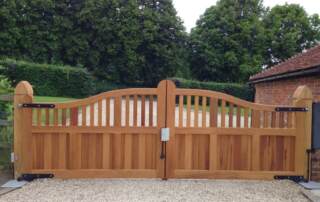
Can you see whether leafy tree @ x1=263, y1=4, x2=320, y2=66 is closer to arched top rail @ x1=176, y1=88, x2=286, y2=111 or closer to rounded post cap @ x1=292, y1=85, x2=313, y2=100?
rounded post cap @ x1=292, y1=85, x2=313, y2=100

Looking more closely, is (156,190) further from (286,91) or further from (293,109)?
(286,91)

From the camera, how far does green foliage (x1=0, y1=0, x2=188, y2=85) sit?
29047mm

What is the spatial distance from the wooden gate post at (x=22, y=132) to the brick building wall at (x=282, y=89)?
5240mm

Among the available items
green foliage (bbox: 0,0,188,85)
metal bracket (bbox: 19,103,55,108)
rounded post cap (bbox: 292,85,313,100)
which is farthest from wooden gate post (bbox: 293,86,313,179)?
green foliage (bbox: 0,0,188,85)

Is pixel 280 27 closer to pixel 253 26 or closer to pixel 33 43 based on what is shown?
pixel 253 26

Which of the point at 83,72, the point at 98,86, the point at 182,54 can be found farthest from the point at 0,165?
the point at 182,54

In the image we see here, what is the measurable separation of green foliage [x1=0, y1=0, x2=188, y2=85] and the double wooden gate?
2543cm

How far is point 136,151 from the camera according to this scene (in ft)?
16.3

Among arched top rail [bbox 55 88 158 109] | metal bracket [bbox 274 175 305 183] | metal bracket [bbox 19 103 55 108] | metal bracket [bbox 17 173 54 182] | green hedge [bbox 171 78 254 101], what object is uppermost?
green hedge [bbox 171 78 254 101]

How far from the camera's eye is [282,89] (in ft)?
30.4

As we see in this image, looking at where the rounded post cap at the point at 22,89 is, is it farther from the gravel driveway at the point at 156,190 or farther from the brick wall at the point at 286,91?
the brick wall at the point at 286,91

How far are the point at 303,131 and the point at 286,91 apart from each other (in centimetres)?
418

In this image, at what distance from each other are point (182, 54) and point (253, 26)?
784 centimetres

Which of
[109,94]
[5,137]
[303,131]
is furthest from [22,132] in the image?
[303,131]
